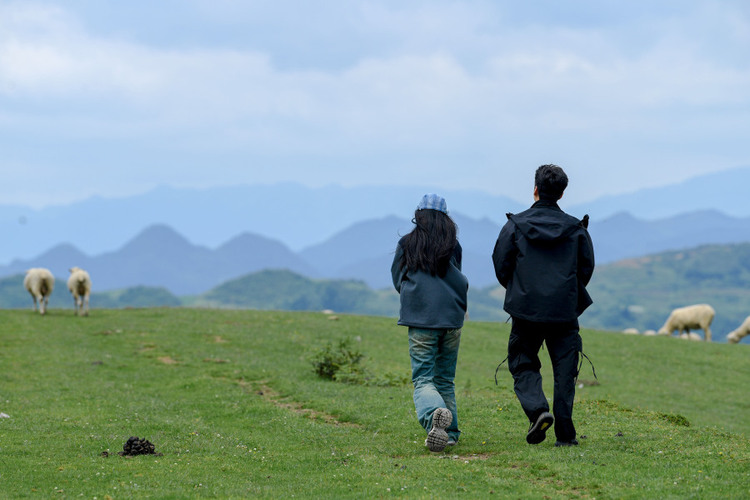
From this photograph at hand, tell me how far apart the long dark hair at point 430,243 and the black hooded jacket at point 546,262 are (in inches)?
30.7

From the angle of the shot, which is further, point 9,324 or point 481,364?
point 9,324

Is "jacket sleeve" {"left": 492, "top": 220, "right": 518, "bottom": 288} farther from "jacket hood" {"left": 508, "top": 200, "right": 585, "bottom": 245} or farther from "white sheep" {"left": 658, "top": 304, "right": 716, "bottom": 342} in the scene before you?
"white sheep" {"left": 658, "top": 304, "right": 716, "bottom": 342}

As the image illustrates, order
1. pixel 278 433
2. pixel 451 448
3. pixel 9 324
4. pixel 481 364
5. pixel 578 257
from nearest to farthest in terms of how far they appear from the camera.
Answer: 1. pixel 578 257
2. pixel 451 448
3. pixel 278 433
4. pixel 481 364
5. pixel 9 324

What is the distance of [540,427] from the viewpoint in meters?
11.0

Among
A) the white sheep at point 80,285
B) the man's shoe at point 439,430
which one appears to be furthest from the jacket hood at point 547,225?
the white sheep at point 80,285

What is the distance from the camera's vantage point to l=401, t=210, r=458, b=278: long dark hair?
11.3 metres

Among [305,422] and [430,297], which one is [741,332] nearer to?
[305,422]

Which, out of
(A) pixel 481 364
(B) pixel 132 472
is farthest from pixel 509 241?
(A) pixel 481 364

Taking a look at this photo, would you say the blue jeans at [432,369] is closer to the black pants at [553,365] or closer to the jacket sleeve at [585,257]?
the black pants at [553,365]

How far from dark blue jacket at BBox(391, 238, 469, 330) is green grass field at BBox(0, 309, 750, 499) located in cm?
199

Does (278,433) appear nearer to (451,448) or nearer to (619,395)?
(451,448)

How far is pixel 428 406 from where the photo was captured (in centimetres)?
1112

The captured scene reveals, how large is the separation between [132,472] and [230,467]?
140cm

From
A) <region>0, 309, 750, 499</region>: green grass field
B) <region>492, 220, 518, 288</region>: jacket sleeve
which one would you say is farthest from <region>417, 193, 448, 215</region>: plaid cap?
<region>0, 309, 750, 499</region>: green grass field
